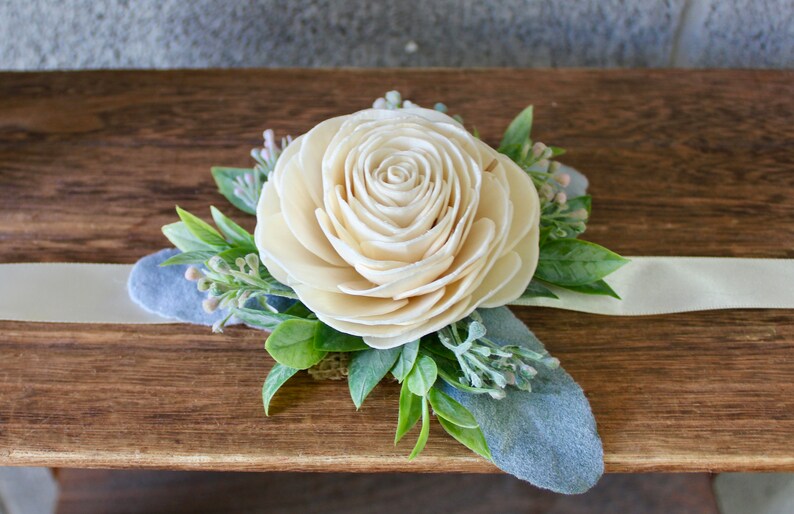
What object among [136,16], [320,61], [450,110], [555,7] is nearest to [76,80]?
[136,16]

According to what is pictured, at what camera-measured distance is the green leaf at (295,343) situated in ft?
1.63

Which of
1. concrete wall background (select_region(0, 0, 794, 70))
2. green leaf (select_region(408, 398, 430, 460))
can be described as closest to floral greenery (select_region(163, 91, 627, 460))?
green leaf (select_region(408, 398, 430, 460))

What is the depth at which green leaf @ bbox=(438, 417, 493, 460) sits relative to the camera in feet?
1.62

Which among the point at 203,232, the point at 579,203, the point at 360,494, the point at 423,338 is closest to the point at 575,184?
the point at 579,203

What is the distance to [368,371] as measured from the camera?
522 millimetres

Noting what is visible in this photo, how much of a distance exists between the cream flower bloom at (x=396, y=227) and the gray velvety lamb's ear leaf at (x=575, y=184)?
170mm

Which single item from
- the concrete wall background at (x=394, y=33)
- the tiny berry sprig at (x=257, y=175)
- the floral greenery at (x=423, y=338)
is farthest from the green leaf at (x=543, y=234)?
the concrete wall background at (x=394, y=33)

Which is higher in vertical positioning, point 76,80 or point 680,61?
point 76,80

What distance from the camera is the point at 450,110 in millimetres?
755

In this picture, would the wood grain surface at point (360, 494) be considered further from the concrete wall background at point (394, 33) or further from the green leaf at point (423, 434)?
the concrete wall background at point (394, 33)

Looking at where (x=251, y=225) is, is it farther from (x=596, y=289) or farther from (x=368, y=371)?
(x=596, y=289)

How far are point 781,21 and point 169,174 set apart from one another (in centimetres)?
75

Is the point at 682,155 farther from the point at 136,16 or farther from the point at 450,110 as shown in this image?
the point at 136,16

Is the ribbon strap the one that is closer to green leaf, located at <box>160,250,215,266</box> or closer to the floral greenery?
the floral greenery
